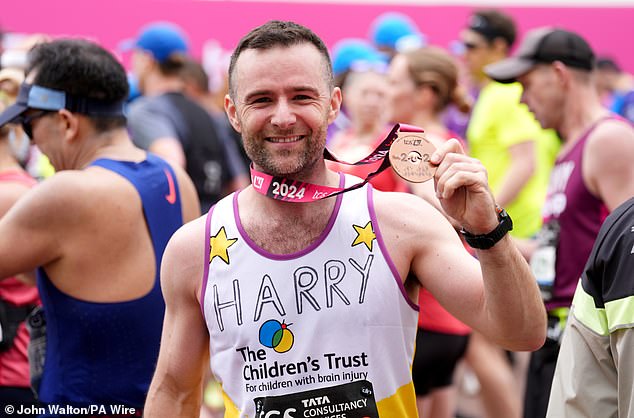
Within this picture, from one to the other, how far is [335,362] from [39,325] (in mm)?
1627

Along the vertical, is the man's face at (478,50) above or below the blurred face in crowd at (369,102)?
below

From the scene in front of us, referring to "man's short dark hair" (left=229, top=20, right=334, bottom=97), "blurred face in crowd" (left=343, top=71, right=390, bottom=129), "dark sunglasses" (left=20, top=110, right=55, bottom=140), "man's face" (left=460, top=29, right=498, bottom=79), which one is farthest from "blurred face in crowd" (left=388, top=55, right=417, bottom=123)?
"man's short dark hair" (left=229, top=20, right=334, bottom=97)

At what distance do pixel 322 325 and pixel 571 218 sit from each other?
7.63ft

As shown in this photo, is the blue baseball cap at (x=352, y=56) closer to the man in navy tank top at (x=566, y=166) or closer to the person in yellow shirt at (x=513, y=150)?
the person in yellow shirt at (x=513, y=150)

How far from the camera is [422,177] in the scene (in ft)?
8.09

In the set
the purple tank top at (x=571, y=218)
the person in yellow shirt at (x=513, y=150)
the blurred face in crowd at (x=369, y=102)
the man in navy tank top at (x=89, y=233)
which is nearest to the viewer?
the man in navy tank top at (x=89, y=233)

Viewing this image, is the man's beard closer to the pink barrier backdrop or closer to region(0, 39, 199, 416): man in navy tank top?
region(0, 39, 199, 416): man in navy tank top

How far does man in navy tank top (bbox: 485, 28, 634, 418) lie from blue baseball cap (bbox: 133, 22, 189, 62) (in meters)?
3.31

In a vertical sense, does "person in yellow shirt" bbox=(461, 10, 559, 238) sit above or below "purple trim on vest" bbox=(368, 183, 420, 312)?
below

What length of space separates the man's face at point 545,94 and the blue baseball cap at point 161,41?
3.52 metres

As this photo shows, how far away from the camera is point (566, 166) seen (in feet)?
15.5

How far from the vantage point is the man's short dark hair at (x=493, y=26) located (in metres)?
8.15

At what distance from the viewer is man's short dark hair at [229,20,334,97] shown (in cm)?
277

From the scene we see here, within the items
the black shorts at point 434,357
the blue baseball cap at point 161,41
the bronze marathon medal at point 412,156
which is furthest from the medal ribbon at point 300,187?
the blue baseball cap at point 161,41
